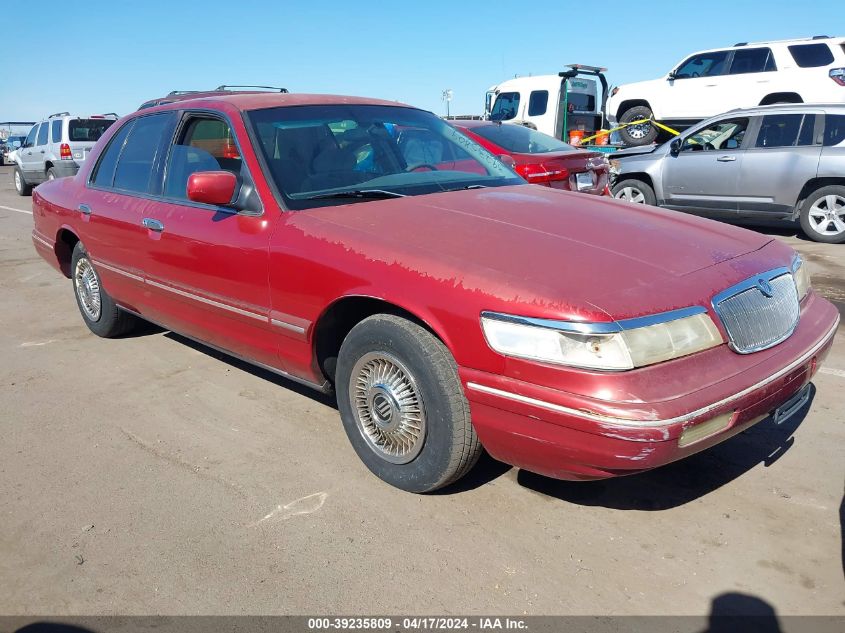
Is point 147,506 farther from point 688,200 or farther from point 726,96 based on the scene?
point 726,96

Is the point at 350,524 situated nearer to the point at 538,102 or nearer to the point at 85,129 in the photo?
the point at 538,102

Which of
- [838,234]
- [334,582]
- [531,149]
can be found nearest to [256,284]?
[334,582]

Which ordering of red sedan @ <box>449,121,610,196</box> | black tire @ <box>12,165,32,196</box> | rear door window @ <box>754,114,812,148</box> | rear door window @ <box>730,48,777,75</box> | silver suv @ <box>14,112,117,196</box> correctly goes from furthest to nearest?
black tire @ <box>12,165,32,196</box> → silver suv @ <box>14,112,117,196</box> → rear door window @ <box>730,48,777,75</box> → rear door window @ <box>754,114,812,148</box> → red sedan @ <box>449,121,610,196</box>

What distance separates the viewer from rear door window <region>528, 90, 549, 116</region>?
16.8 metres

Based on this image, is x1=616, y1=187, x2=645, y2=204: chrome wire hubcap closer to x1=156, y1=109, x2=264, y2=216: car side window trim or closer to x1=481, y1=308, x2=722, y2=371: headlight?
x1=156, y1=109, x2=264, y2=216: car side window trim

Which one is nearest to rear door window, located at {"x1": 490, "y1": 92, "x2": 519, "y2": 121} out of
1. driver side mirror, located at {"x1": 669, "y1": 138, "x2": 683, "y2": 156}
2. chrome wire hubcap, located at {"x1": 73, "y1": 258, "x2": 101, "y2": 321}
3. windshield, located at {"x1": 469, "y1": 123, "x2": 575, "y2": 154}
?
driver side mirror, located at {"x1": 669, "y1": 138, "x2": 683, "y2": 156}

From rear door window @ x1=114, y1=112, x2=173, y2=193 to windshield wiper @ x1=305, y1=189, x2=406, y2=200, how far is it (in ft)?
4.72

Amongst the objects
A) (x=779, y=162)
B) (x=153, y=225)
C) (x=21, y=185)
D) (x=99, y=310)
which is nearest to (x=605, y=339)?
(x=153, y=225)

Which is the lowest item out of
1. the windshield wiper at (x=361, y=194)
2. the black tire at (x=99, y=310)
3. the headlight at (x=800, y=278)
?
the black tire at (x=99, y=310)

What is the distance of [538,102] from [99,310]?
13568 mm

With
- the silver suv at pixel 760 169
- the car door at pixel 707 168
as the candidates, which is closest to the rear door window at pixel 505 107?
the silver suv at pixel 760 169

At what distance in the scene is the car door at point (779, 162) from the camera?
29.0 ft

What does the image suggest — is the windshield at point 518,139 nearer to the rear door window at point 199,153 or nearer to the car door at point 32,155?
the rear door window at point 199,153

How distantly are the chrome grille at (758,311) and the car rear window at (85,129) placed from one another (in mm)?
17019
